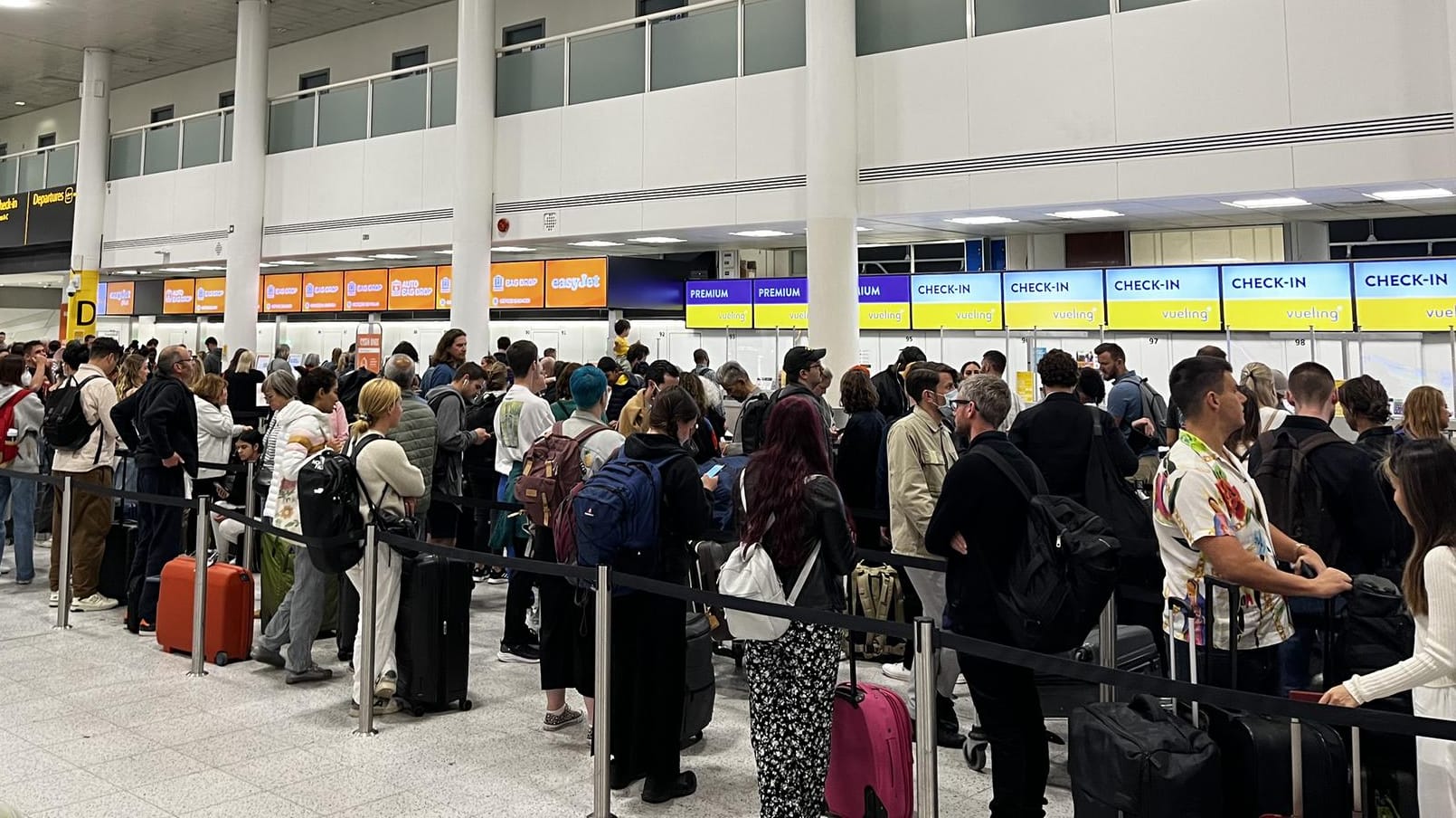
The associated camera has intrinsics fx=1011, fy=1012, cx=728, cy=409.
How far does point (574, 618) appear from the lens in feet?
15.9

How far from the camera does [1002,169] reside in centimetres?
1053

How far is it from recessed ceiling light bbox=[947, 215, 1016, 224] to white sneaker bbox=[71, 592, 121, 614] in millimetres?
8877

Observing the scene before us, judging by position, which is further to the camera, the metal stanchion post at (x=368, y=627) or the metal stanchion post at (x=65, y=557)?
the metal stanchion post at (x=65, y=557)

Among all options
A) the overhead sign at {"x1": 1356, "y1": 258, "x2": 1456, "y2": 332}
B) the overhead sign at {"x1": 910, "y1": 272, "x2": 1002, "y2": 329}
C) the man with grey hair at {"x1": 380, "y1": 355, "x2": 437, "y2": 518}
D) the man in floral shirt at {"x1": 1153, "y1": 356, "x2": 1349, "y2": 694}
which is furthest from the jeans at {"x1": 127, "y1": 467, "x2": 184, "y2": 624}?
the overhead sign at {"x1": 1356, "y1": 258, "x2": 1456, "y2": 332}

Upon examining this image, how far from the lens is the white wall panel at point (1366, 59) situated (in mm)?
8445

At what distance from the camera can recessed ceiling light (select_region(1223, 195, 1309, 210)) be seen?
9.59m

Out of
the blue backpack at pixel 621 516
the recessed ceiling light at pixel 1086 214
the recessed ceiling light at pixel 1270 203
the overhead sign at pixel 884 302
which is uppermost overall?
the recessed ceiling light at pixel 1086 214

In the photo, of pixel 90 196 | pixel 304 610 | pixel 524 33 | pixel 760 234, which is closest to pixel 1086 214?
pixel 760 234

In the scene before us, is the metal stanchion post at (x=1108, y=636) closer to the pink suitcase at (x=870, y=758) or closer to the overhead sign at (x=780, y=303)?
the pink suitcase at (x=870, y=758)

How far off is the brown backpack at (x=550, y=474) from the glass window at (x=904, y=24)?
305 inches

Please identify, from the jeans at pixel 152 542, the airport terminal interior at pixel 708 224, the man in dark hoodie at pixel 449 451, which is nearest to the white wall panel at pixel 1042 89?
the airport terminal interior at pixel 708 224

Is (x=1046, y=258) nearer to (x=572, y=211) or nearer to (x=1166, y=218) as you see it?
(x=1166, y=218)

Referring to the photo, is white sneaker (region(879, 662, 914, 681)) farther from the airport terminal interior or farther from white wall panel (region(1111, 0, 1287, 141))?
white wall panel (region(1111, 0, 1287, 141))

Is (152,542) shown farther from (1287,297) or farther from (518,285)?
(1287,297)
